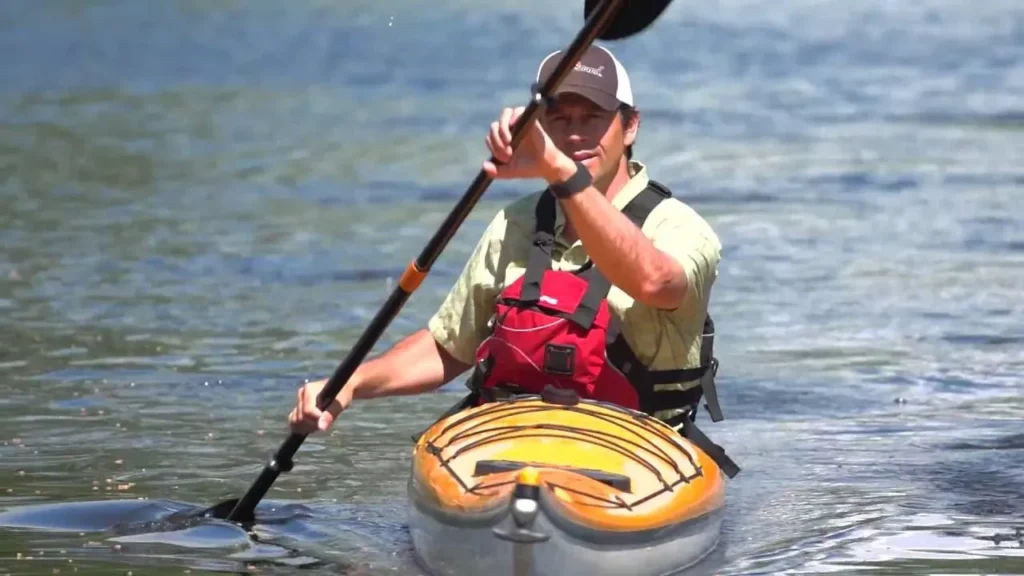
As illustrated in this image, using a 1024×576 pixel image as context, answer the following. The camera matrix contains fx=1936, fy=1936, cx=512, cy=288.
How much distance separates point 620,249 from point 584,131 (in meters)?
0.67

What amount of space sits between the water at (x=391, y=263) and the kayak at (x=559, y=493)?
23.7 inches

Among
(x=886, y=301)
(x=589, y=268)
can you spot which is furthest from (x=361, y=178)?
(x=589, y=268)

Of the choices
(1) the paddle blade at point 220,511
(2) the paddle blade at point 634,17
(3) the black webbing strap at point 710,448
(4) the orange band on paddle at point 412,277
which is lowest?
(1) the paddle blade at point 220,511

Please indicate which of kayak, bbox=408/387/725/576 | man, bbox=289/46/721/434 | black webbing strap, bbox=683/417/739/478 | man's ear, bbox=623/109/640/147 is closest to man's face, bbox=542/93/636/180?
man, bbox=289/46/721/434

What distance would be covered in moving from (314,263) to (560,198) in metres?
7.90

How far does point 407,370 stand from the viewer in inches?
250

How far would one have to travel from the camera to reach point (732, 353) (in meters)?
10.2

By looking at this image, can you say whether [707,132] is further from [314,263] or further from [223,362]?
[223,362]

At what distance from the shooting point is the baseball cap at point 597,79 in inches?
228

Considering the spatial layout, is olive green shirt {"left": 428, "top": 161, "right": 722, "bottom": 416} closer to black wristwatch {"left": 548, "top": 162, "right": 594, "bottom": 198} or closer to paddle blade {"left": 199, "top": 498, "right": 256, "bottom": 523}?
black wristwatch {"left": 548, "top": 162, "right": 594, "bottom": 198}

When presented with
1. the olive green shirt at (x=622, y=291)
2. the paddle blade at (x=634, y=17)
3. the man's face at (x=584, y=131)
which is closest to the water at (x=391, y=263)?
the olive green shirt at (x=622, y=291)

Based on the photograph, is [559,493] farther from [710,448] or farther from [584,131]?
[584,131]

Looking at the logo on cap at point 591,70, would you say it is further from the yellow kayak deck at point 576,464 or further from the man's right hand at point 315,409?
the man's right hand at point 315,409

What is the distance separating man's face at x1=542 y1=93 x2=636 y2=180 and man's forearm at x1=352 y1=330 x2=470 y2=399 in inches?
34.5
